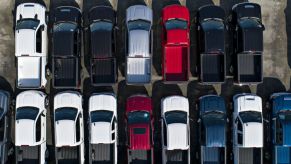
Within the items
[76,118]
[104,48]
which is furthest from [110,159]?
[104,48]

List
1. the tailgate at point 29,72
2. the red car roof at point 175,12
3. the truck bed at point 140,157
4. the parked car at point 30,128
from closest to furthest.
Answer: the parked car at point 30,128, the truck bed at point 140,157, the tailgate at point 29,72, the red car roof at point 175,12

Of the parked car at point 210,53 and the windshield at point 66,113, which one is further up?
the parked car at point 210,53

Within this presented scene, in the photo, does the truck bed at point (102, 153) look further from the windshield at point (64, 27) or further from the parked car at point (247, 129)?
the parked car at point (247, 129)

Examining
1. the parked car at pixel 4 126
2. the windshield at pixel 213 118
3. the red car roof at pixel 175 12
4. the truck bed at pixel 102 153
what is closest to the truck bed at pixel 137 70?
the red car roof at pixel 175 12

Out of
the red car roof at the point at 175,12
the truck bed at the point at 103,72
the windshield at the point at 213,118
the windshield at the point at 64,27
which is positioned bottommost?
the windshield at the point at 213,118

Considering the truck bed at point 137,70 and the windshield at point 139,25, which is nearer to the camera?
the windshield at point 139,25

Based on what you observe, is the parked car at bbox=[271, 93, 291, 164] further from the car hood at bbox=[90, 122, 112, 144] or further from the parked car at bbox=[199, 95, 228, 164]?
the car hood at bbox=[90, 122, 112, 144]

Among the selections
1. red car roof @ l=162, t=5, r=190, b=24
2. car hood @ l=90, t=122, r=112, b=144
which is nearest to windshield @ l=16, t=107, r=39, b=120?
car hood @ l=90, t=122, r=112, b=144
